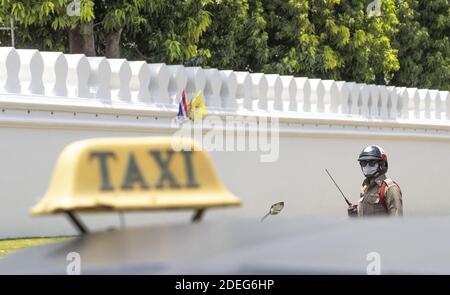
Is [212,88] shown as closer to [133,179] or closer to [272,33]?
[272,33]

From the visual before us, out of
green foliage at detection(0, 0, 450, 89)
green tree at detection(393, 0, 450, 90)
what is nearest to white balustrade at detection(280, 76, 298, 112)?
green foliage at detection(0, 0, 450, 89)

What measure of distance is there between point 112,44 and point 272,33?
5.02 m

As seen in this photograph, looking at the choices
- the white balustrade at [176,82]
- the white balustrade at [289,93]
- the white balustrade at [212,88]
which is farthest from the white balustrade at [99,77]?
the white balustrade at [289,93]

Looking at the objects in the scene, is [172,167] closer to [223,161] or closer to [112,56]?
[223,161]

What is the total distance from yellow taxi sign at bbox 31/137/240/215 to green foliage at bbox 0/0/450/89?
14.1 metres

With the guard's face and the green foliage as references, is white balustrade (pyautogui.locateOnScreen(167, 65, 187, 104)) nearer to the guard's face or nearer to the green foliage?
the green foliage

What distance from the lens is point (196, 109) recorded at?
14.4 meters

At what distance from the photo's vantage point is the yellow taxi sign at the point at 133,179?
2818 millimetres

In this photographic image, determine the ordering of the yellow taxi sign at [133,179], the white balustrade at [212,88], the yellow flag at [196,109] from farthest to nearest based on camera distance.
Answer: the white balustrade at [212,88]
the yellow flag at [196,109]
the yellow taxi sign at [133,179]

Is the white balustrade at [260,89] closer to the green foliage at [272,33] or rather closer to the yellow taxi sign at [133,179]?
the green foliage at [272,33]

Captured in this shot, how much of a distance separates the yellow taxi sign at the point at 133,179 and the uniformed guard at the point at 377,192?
5781mm

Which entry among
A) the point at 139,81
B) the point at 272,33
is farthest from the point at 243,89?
the point at 272,33
